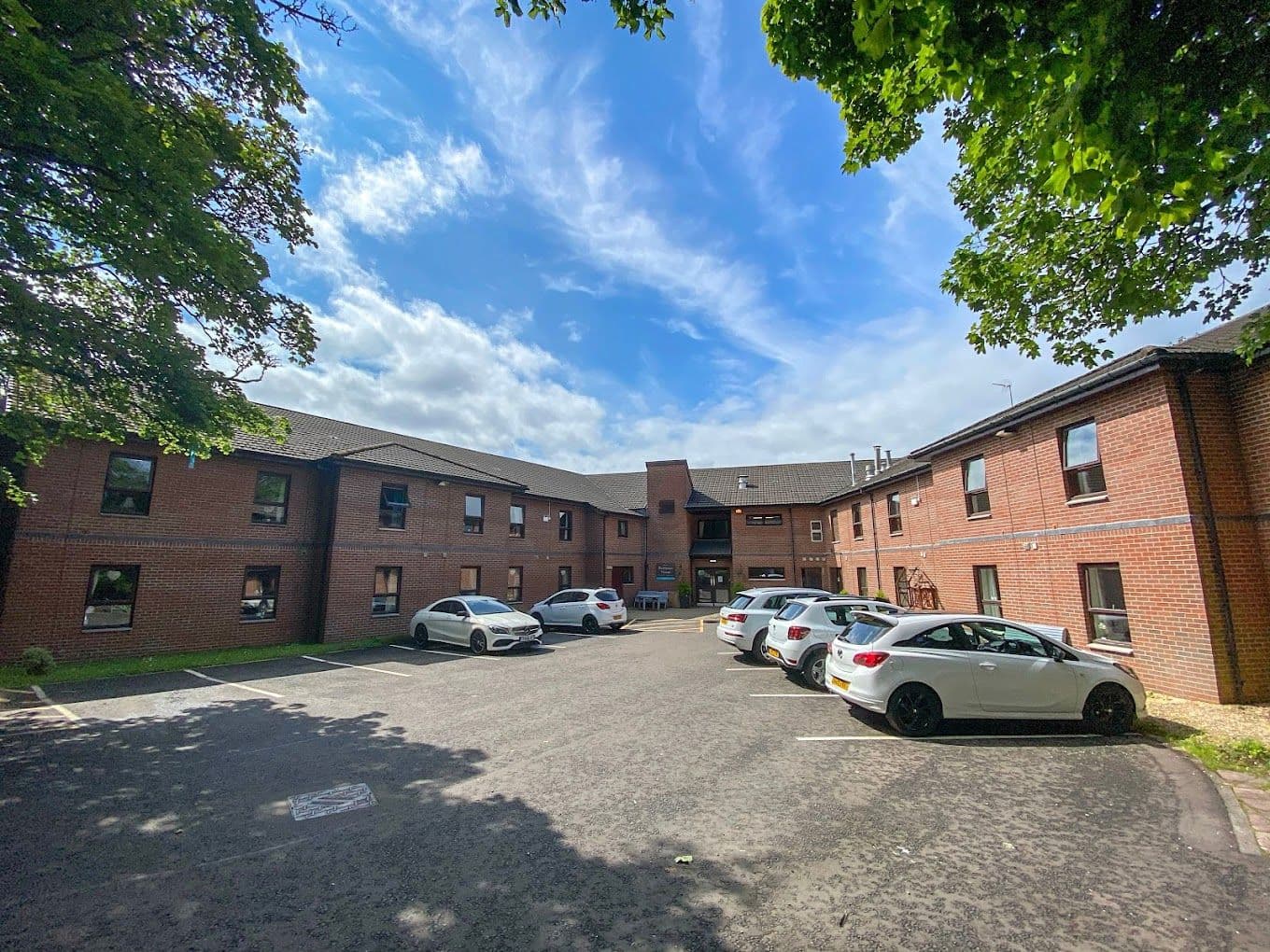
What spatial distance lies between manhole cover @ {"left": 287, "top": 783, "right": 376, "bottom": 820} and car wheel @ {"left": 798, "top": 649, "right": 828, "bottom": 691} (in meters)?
7.70

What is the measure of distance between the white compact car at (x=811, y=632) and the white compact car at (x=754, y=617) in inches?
66.3

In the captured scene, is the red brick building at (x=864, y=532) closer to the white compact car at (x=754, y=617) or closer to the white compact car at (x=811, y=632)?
the white compact car at (x=811, y=632)

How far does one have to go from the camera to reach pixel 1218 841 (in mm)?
4254

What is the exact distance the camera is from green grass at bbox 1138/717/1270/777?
228 inches

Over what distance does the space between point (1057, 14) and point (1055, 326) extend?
20.3ft

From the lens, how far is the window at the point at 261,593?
612 inches

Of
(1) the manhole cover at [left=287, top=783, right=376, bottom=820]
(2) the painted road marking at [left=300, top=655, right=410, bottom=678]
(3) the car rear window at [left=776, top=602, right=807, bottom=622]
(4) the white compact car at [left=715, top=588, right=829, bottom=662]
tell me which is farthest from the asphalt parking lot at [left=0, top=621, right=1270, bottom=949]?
(4) the white compact car at [left=715, top=588, right=829, bottom=662]

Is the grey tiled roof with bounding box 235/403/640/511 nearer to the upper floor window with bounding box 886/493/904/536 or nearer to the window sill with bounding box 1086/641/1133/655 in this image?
the upper floor window with bounding box 886/493/904/536

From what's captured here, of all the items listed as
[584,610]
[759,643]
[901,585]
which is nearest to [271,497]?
[584,610]

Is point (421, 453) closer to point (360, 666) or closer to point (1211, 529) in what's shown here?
point (360, 666)

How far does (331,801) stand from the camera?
5.23m

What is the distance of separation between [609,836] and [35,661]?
45.6 feet

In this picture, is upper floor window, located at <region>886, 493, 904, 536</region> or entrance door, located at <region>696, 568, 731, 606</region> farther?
entrance door, located at <region>696, 568, 731, 606</region>

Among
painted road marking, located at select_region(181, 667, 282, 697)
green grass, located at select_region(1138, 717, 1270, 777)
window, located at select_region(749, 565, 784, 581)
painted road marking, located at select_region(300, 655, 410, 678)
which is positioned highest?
window, located at select_region(749, 565, 784, 581)
